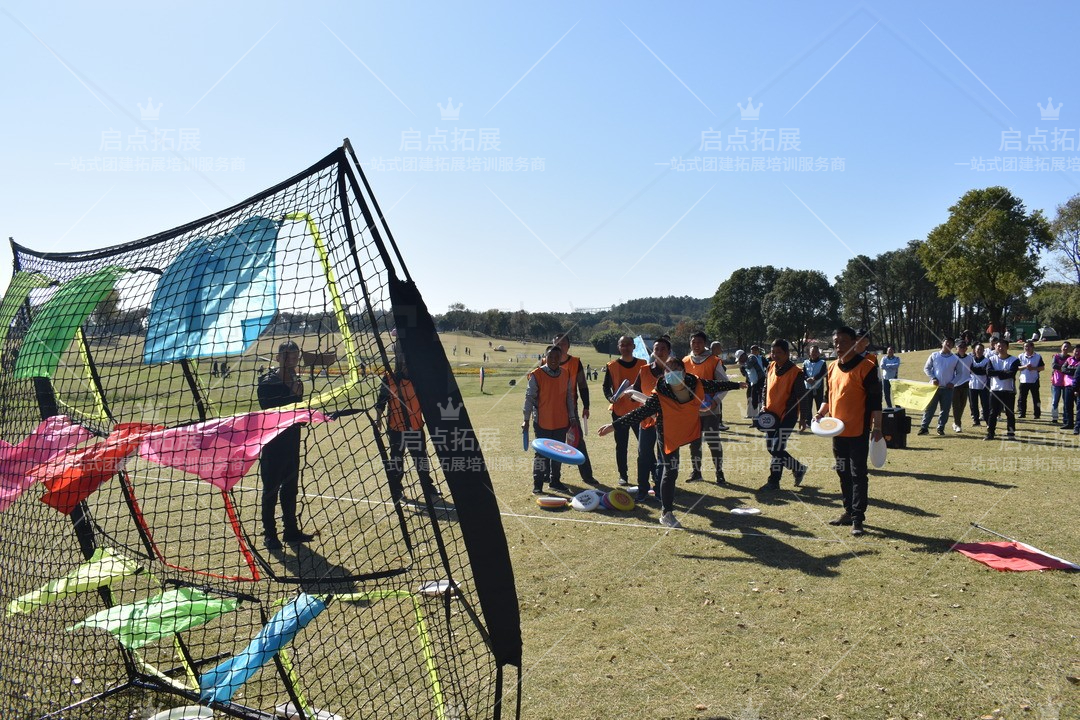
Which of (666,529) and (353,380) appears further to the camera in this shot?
(666,529)

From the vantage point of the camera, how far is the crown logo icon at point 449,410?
263cm

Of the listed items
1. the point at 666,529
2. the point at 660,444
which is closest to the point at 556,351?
the point at 660,444

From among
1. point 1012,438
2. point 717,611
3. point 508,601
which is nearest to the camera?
point 508,601

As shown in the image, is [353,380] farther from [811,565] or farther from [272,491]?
[811,565]

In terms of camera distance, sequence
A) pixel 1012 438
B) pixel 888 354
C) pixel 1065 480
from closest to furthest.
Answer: pixel 1065 480 → pixel 1012 438 → pixel 888 354

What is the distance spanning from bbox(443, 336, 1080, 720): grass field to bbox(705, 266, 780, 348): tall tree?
6588 centimetres

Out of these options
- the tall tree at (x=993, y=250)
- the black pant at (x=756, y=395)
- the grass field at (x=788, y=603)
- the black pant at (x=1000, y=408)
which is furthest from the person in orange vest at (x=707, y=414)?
the tall tree at (x=993, y=250)

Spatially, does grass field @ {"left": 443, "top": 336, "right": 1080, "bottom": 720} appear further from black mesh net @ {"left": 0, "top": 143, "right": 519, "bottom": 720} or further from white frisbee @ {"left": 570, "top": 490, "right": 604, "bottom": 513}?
black mesh net @ {"left": 0, "top": 143, "right": 519, "bottom": 720}

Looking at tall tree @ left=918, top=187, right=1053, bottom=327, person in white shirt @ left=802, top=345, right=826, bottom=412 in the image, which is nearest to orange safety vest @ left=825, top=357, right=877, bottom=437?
person in white shirt @ left=802, top=345, right=826, bottom=412

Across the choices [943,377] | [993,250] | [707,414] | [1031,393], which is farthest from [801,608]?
[993,250]

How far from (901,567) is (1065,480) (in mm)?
4766

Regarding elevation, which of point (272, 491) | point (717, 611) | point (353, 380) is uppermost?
point (353, 380)

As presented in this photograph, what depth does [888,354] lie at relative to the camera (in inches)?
601

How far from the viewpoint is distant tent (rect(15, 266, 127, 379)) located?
3.33 meters
